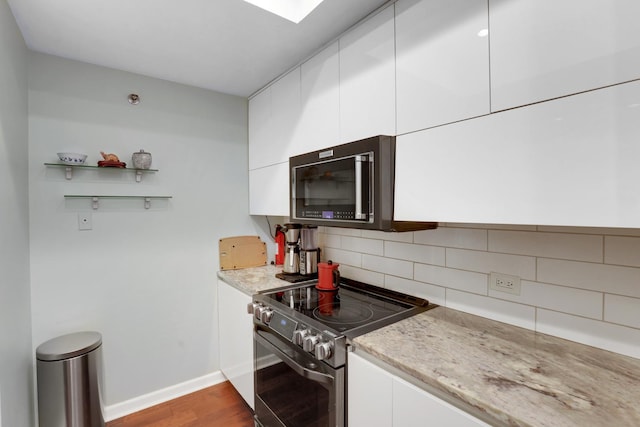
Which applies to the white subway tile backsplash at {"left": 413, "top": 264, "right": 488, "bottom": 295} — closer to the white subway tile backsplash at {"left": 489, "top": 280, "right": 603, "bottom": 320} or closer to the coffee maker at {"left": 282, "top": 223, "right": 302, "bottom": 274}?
the white subway tile backsplash at {"left": 489, "top": 280, "right": 603, "bottom": 320}

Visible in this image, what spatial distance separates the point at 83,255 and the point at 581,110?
2507 millimetres

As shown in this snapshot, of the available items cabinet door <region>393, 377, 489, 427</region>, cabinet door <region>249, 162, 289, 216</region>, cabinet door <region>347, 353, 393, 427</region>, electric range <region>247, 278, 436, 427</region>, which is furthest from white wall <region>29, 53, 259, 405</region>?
cabinet door <region>393, 377, 489, 427</region>

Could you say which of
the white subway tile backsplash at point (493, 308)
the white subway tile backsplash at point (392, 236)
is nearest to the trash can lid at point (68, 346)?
the white subway tile backsplash at point (392, 236)

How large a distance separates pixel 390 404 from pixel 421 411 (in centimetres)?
12

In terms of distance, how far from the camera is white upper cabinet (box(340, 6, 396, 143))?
1.32 m

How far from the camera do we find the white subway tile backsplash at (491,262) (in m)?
1.25

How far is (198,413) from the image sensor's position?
2.05m

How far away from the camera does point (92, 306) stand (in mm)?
1932

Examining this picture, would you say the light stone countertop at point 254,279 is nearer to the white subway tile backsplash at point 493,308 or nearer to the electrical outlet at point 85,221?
the electrical outlet at point 85,221

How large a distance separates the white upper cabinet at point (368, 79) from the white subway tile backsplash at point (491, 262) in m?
0.68

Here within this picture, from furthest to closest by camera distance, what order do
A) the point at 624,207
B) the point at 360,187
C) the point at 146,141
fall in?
the point at 146,141 → the point at 360,187 → the point at 624,207

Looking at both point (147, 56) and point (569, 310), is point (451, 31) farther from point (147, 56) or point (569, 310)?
point (147, 56)

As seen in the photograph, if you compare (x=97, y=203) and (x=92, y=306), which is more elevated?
(x=97, y=203)

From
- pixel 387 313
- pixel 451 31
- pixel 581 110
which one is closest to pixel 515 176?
pixel 581 110
